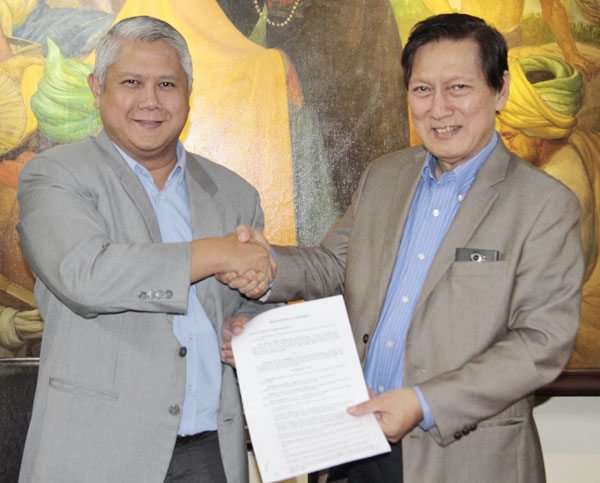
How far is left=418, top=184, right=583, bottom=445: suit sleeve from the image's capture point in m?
1.97

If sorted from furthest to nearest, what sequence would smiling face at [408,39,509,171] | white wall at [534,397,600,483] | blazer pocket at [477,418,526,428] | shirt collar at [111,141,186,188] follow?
white wall at [534,397,600,483], shirt collar at [111,141,186,188], smiling face at [408,39,509,171], blazer pocket at [477,418,526,428]

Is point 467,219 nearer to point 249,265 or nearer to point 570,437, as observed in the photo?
point 249,265

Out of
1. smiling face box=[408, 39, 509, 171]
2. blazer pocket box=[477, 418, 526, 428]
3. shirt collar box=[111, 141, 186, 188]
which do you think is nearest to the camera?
blazer pocket box=[477, 418, 526, 428]

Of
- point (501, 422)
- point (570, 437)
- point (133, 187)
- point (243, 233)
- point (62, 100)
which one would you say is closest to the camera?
point (501, 422)

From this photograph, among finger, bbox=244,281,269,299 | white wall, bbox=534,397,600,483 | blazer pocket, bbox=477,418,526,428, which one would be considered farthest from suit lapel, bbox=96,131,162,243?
white wall, bbox=534,397,600,483

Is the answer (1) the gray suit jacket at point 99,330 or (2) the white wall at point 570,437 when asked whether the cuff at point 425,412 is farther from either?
(2) the white wall at point 570,437

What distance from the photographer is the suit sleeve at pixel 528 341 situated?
1966 millimetres

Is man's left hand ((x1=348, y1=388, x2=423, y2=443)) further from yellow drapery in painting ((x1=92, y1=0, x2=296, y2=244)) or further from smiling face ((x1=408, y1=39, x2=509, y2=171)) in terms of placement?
yellow drapery in painting ((x1=92, y1=0, x2=296, y2=244))

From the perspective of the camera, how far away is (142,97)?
218 centimetres

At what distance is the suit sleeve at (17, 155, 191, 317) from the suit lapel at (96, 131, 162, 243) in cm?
12

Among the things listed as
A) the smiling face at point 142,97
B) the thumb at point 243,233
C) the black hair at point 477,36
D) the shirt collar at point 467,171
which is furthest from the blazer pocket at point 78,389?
the black hair at point 477,36

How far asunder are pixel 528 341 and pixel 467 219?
1.16 feet

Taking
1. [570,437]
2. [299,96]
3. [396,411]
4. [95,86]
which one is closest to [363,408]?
[396,411]

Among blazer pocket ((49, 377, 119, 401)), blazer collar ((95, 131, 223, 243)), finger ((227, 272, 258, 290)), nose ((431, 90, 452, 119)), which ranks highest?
nose ((431, 90, 452, 119))
